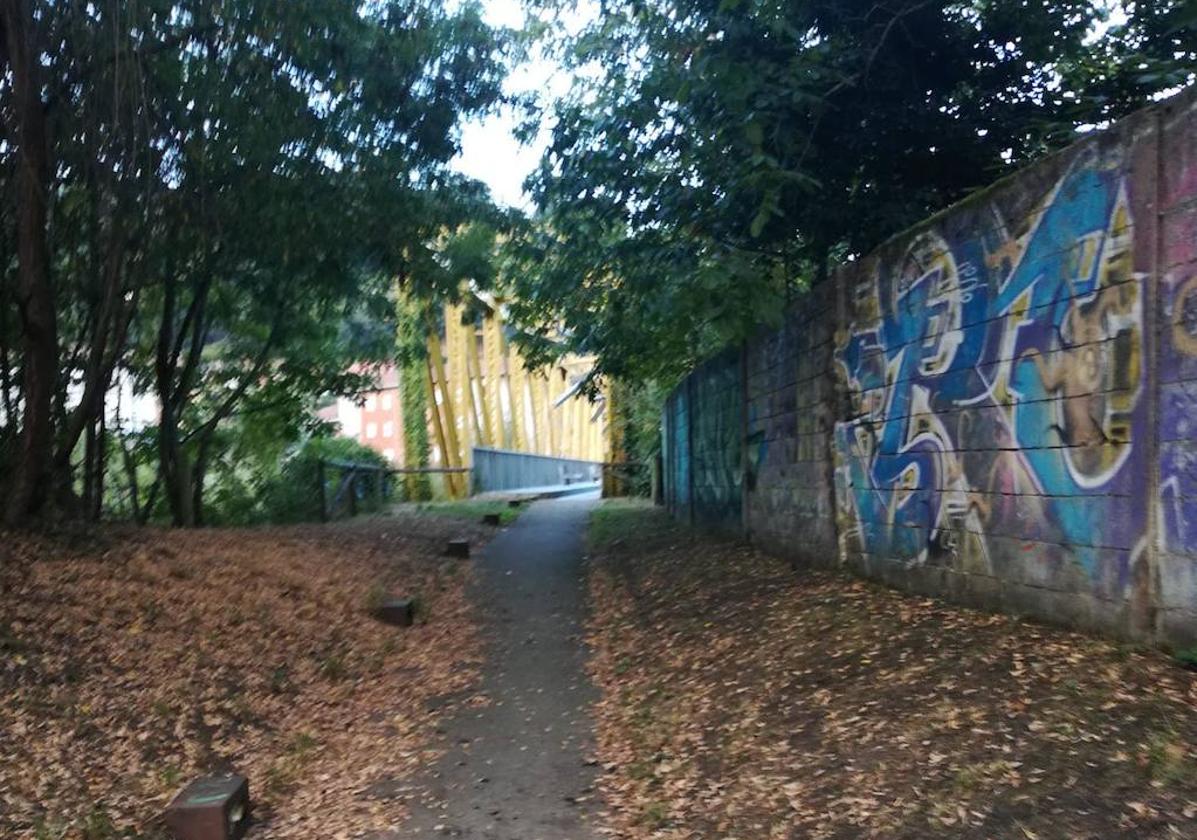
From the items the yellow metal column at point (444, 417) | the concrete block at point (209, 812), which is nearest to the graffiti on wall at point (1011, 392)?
the concrete block at point (209, 812)

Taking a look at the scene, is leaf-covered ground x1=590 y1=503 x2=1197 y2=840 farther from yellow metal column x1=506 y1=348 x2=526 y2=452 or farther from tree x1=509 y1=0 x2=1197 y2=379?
yellow metal column x1=506 y1=348 x2=526 y2=452

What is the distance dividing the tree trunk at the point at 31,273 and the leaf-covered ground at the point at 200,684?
0.68m

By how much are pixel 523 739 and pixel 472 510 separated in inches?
590

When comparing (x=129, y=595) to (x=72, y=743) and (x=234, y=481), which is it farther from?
(x=234, y=481)

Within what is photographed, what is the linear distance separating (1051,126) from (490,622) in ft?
22.8

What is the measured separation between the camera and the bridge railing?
3138 cm

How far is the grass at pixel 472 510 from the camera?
19.5 m

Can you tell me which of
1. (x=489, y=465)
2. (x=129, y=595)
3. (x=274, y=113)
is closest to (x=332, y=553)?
(x=129, y=595)

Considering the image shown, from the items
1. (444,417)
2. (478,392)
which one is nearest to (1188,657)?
(444,417)

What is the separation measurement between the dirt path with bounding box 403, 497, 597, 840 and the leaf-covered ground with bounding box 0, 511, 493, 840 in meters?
0.25

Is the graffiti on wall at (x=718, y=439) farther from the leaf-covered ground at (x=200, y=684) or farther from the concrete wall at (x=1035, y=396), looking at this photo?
the leaf-covered ground at (x=200, y=684)

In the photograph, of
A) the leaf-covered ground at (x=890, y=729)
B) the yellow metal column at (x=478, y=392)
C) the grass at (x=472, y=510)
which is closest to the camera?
the leaf-covered ground at (x=890, y=729)

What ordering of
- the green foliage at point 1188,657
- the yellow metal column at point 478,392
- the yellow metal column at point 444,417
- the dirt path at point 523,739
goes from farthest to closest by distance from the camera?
1. the yellow metal column at point 478,392
2. the yellow metal column at point 444,417
3. the dirt path at point 523,739
4. the green foliage at point 1188,657

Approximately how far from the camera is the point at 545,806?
532cm
